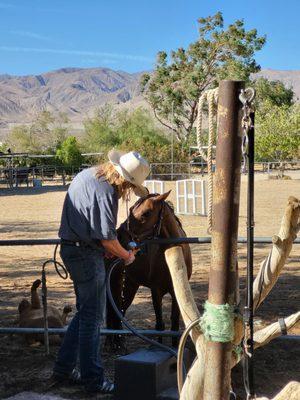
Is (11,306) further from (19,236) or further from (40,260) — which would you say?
(19,236)

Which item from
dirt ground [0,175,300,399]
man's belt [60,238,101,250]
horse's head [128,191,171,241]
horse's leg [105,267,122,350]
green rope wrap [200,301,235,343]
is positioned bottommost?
dirt ground [0,175,300,399]

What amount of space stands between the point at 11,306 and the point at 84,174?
13.1ft

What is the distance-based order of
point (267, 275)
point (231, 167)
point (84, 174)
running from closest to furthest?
1. point (231, 167)
2. point (267, 275)
3. point (84, 174)

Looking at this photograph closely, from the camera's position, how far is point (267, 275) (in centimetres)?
283

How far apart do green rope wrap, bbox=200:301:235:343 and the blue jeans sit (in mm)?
1944

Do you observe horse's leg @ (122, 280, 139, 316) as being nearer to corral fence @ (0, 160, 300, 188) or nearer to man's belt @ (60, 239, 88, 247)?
man's belt @ (60, 239, 88, 247)

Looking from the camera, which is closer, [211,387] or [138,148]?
[211,387]

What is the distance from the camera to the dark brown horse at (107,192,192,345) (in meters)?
5.02

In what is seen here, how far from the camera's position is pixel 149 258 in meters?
5.49

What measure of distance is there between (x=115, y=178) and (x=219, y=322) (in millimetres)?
1931

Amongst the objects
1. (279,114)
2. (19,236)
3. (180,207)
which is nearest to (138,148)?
(279,114)

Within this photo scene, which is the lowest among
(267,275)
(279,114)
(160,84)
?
(267,275)

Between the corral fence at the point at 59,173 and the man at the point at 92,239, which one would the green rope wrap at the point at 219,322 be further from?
the corral fence at the point at 59,173

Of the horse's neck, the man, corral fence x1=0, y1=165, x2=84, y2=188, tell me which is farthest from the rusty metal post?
corral fence x1=0, y1=165, x2=84, y2=188
